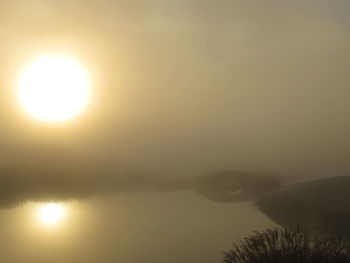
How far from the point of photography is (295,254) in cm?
2308

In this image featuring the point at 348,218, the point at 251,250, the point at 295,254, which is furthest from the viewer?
the point at 348,218

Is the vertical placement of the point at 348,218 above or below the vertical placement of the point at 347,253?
above

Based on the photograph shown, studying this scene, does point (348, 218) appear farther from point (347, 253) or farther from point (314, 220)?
point (347, 253)

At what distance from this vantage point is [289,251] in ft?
77.0

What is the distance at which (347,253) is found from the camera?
25625mm

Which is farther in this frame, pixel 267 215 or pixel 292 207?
pixel 292 207

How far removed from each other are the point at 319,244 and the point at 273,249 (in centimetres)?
257

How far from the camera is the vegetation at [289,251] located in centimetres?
2300

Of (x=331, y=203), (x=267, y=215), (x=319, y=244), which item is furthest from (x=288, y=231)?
(x=331, y=203)

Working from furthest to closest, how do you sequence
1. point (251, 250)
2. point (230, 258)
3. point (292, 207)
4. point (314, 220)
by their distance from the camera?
point (292, 207) → point (314, 220) → point (230, 258) → point (251, 250)

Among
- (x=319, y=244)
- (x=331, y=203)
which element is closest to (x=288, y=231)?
(x=319, y=244)

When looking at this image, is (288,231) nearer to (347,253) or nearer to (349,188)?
(347,253)

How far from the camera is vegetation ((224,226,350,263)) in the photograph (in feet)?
75.5

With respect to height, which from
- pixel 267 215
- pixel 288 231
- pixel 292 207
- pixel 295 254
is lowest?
pixel 295 254
